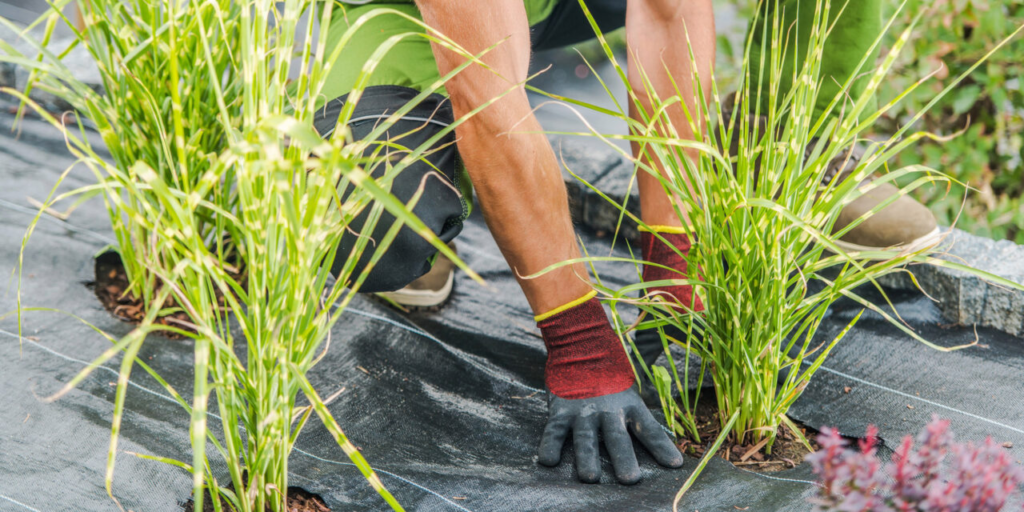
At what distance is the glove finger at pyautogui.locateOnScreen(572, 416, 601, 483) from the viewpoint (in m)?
1.07

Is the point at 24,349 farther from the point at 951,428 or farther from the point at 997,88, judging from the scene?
the point at 997,88

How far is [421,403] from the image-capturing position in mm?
1264

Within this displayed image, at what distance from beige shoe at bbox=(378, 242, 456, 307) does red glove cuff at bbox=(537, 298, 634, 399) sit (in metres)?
0.53

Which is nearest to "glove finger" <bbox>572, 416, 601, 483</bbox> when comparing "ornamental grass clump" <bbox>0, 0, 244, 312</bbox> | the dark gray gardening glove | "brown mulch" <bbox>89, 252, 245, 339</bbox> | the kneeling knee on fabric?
the dark gray gardening glove

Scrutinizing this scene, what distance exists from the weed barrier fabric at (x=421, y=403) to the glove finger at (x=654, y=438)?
2 centimetres

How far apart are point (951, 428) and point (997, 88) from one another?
133 centimetres

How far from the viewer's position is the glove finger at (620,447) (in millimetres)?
1063

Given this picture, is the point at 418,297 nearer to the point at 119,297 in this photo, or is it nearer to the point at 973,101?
the point at 119,297

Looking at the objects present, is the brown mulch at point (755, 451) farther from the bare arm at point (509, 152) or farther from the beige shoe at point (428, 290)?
the beige shoe at point (428, 290)

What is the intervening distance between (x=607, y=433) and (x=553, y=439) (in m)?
0.09

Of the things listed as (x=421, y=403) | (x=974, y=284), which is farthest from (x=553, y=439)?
(x=974, y=284)

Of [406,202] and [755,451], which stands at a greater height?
[406,202]

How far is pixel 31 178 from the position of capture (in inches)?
73.5

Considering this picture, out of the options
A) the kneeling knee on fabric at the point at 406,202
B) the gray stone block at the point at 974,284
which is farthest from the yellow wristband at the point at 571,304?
the gray stone block at the point at 974,284
